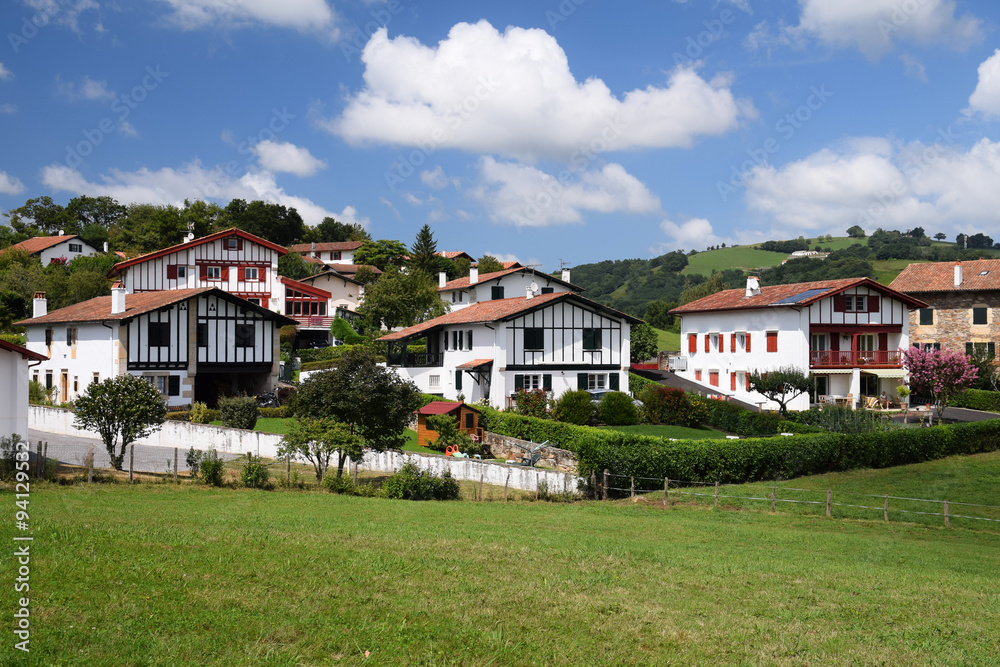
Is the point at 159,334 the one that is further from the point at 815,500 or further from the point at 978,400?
the point at 978,400

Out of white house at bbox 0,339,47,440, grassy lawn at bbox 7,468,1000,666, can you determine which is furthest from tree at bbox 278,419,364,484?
white house at bbox 0,339,47,440

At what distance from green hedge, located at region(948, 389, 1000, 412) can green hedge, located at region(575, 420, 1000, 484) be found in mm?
14461

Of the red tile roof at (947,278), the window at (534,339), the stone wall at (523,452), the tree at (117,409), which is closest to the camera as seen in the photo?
the tree at (117,409)

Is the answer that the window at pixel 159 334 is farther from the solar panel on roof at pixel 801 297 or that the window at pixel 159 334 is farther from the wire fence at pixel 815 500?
the solar panel on roof at pixel 801 297

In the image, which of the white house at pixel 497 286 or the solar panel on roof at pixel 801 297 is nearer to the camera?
the solar panel on roof at pixel 801 297

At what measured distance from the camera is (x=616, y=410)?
1467 inches

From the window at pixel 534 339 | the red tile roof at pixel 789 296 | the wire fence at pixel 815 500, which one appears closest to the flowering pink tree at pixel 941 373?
the red tile roof at pixel 789 296

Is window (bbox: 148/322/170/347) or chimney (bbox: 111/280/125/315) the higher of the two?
chimney (bbox: 111/280/125/315)

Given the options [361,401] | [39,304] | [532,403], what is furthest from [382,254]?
[361,401]

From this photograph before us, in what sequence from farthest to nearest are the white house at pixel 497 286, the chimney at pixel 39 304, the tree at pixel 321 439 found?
the white house at pixel 497 286 < the chimney at pixel 39 304 < the tree at pixel 321 439

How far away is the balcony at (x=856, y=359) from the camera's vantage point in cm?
4544

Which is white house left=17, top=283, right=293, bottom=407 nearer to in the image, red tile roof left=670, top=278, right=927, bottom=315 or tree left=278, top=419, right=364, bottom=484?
tree left=278, top=419, right=364, bottom=484

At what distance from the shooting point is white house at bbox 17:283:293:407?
39062 millimetres

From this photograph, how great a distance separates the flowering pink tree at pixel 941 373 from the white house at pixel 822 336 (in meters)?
6.09
